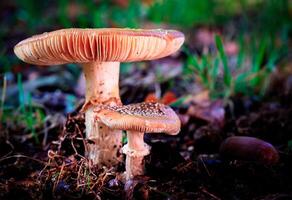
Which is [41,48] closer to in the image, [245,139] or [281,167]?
[245,139]

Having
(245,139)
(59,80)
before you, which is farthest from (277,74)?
(59,80)

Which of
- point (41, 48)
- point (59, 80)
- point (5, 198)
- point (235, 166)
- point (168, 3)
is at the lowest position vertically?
point (5, 198)

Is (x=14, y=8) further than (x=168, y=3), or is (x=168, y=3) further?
(x=14, y=8)

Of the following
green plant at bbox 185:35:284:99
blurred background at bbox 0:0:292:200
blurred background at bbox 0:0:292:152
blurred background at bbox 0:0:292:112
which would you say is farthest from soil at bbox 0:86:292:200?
green plant at bbox 185:35:284:99

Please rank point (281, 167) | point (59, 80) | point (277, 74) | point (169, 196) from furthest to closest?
point (59, 80) → point (277, 74) → point (281, 167) → point (169, 196)

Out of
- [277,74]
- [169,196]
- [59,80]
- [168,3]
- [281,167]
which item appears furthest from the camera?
[168,3]

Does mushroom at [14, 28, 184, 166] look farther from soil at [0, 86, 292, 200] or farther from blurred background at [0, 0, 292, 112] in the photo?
blurred background at [0, 0, 292, 112]
